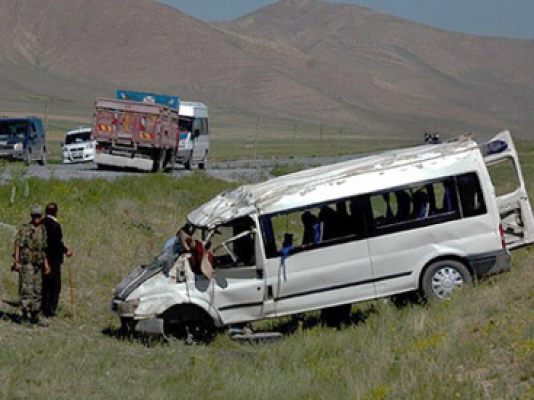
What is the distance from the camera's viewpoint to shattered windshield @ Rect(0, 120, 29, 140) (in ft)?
134

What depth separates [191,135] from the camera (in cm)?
4441

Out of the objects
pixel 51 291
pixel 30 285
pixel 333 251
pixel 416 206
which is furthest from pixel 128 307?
pixel 416 206

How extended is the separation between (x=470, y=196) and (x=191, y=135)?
29.0 m

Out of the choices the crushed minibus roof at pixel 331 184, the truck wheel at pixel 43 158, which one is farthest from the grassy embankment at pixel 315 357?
the truck wheel at pixel 43 158

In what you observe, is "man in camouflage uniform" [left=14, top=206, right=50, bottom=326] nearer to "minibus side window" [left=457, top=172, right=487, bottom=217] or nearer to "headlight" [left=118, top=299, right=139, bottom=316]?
"headlight" [left=118, top=299, right=139, bottom=316]

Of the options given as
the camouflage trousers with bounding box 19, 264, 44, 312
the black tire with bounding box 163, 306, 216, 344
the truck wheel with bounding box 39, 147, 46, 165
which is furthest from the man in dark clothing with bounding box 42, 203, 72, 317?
the truck wheel with bounding box 39, 147, 46, 165

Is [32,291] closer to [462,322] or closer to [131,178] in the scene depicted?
[462,322]

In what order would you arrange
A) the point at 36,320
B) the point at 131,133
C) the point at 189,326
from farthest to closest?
1. the point at 131,133
2. the point at 36,320
3. the point at 189,326

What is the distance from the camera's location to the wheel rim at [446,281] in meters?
15.9

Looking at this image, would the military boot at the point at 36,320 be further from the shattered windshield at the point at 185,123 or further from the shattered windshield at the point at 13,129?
the shattered windshield at the point at 185,123

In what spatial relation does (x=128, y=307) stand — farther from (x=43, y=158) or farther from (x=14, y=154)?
(x=43, y=158)

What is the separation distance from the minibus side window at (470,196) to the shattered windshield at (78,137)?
36.0 m

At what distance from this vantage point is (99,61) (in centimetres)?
19875

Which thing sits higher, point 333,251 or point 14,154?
point 14,154
